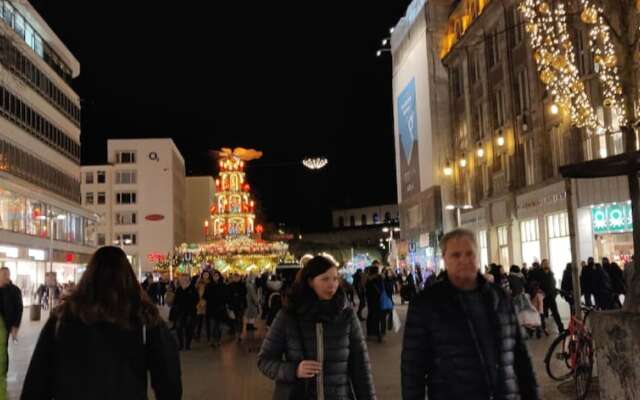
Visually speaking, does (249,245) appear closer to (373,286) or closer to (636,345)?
(373,286)

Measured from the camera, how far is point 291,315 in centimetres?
472

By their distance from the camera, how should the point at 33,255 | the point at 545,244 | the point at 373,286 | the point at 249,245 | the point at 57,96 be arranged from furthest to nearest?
the point at 249,245, the point at 57,96, the point at 33,255, the point at 545,244, the point at 373,286

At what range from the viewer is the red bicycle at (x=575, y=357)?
10.0 meters

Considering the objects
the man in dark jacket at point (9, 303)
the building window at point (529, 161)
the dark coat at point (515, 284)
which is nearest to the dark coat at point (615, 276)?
the dark coat at point (515, 284)

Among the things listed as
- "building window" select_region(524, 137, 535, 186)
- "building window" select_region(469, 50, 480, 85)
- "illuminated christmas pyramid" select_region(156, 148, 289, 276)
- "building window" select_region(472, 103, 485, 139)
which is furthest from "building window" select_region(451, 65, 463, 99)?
"illuminated christmas pyramid" select_region(156, 148, 289, 276)

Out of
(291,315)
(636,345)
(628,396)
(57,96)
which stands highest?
(57,96)

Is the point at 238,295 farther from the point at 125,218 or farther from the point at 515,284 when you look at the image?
the point at 125,218

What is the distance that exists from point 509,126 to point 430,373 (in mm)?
37884

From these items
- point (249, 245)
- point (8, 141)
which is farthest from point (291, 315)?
point (249, 245)

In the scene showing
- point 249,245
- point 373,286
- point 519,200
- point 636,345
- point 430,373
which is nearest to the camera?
point 430,373

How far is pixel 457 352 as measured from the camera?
4.04m

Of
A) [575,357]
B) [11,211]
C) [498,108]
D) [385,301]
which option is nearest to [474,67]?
[498,108]

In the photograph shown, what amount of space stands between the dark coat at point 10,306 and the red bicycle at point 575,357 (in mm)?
8523

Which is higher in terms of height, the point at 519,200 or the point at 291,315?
the point at 519,200
